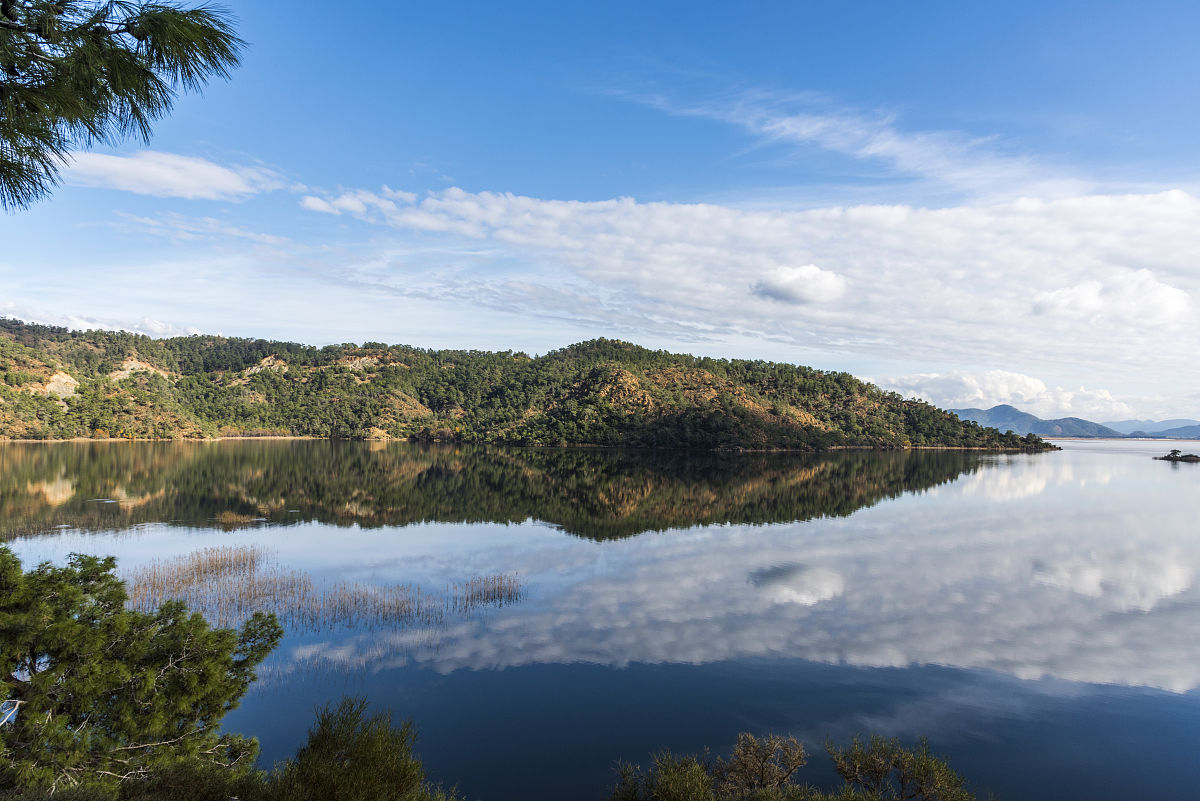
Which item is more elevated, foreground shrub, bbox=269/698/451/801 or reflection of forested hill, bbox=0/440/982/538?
foreground shrub, bbox=269/698/451/801

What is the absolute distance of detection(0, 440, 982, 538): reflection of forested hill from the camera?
39750 millimetres

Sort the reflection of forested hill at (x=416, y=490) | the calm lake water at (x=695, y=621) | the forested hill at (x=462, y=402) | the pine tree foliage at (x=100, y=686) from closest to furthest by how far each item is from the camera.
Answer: the pine tree foliage at (x=100, y=686) < the calm lake water at (x=695, y=621) < the reflection of forested hill at (x=416, y=490) < the forested hill at (x=462, y=402)

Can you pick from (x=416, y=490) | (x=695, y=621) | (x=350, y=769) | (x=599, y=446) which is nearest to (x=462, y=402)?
(x=599, y=446)

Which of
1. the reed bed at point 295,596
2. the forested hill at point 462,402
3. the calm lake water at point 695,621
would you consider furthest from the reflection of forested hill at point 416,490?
the forested hill at point 462,402

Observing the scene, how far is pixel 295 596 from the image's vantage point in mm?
22469

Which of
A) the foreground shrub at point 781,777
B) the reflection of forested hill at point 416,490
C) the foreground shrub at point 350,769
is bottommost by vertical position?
the reflection of forested hill at point 416,490

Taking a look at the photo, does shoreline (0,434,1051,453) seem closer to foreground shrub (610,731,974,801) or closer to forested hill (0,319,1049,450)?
forested hill (0,319,1049,450)

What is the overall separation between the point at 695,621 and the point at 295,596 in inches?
541

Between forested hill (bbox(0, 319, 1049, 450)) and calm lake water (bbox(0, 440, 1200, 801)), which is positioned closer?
calm lake water (bbox(0, 440, 1200, 801))

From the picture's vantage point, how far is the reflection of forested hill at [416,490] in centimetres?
3975

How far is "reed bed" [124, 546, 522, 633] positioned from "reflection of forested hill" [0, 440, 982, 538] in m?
11.9

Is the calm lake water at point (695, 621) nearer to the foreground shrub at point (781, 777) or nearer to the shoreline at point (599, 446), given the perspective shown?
the foreground shrub at point (781, 777)

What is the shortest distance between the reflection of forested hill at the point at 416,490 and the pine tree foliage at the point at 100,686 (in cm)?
2769

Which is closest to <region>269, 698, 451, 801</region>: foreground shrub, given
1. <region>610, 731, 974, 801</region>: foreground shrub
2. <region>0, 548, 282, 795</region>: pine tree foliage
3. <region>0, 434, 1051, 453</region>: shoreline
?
<region>0, 548, 282, 795</region>: pine tree foliage
